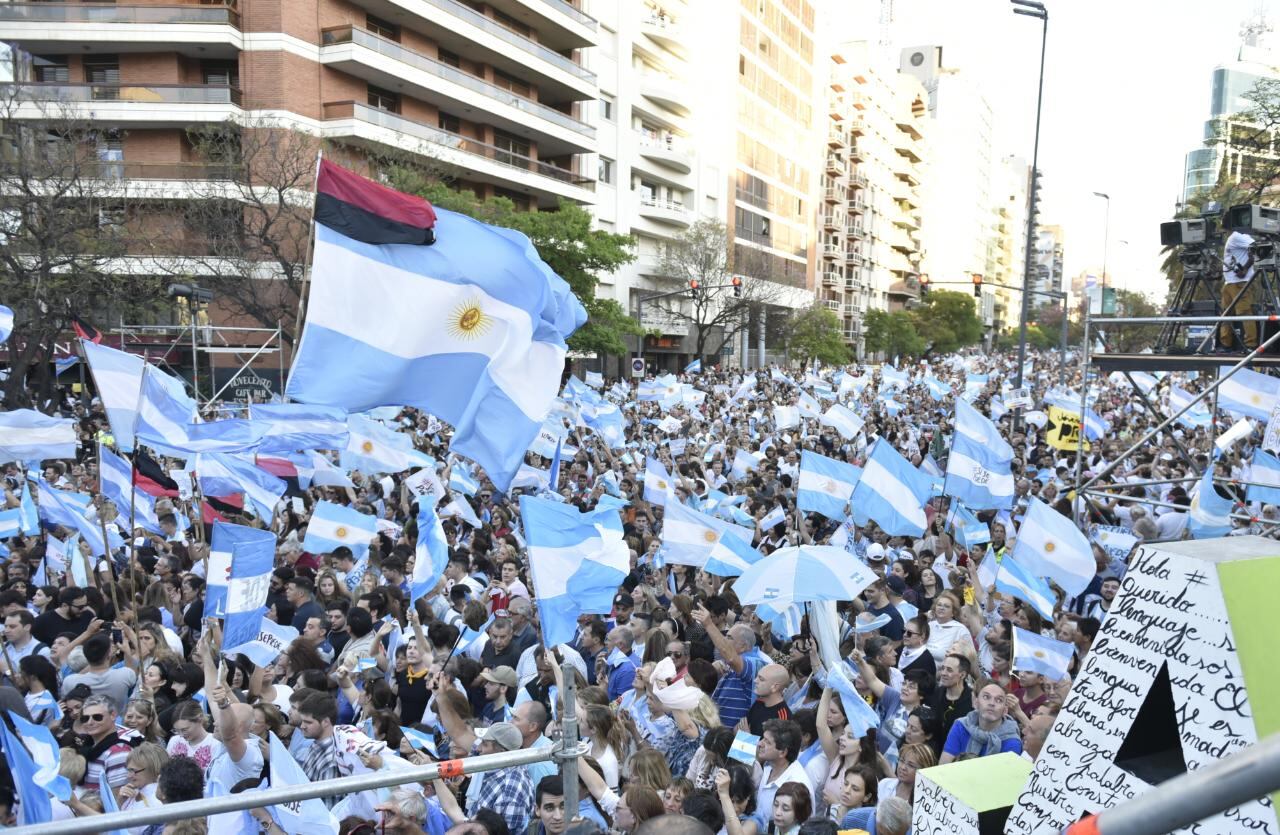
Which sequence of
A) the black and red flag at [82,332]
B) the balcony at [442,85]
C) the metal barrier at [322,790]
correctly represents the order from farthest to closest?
1. the balcony at [442,85]
2. the black and red flag at [82,332]
3. the metal barrier at [322,790]

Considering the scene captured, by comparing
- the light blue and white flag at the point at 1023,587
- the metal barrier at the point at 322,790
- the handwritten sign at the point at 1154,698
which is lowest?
the light blue and white flag at the point at 1023,587

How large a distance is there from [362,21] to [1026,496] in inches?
1343

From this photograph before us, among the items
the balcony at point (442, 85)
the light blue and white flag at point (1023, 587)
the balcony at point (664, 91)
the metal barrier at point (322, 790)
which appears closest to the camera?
the metal barrier at point (322, 790)

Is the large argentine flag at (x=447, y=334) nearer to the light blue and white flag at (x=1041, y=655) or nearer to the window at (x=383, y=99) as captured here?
the light blue and white flag at (x=1041, y=655)

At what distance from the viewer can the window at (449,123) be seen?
42875 millimetres

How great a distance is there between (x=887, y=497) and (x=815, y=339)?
160 feet

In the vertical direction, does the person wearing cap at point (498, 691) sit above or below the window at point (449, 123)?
below

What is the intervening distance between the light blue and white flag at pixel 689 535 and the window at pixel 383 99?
1332 inches

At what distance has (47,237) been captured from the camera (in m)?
24.4

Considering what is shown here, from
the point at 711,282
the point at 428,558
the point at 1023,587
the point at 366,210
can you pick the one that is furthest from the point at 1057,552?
the point at 711,282

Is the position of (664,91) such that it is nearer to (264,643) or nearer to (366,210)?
(264,643)

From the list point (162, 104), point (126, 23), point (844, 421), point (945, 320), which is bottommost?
point (844, 421)

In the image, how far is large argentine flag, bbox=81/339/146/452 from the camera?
9.05 meters

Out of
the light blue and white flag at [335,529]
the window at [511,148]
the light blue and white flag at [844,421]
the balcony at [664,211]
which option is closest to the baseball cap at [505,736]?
the light blue and white flag at [335,529]
